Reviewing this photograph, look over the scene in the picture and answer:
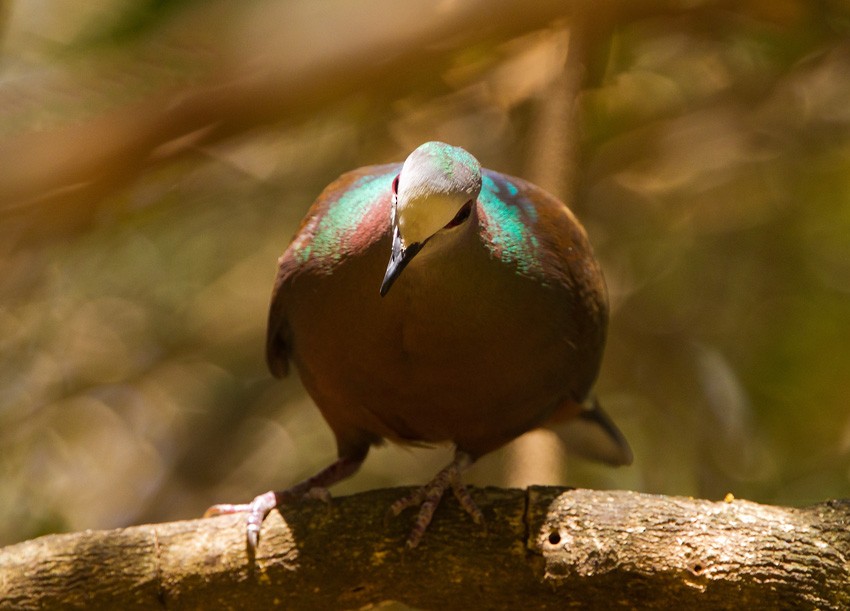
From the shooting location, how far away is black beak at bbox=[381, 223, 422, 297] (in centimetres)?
252

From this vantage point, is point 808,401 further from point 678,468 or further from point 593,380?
point 593,380

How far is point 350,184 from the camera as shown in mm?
3361

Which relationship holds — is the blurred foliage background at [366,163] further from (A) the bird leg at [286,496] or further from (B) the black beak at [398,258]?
(B) the black beak at [398,258]

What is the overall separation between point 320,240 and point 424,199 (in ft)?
2.32

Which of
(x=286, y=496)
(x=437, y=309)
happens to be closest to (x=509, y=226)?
(x=437, y=309)

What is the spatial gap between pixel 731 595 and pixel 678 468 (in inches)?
114

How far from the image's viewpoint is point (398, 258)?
100 inches

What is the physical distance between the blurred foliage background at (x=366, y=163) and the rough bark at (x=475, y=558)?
4.79 feet

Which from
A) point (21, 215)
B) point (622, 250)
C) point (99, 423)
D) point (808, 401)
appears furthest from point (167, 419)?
point (808, 401)

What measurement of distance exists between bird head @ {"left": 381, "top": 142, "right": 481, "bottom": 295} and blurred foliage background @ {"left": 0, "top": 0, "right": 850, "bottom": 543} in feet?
6.13

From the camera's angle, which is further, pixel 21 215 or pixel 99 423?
pixel 99 423

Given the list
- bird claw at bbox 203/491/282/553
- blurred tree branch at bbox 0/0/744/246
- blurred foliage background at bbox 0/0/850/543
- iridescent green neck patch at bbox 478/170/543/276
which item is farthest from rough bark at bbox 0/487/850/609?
blurred tree branch at bbox 0/0/744/246

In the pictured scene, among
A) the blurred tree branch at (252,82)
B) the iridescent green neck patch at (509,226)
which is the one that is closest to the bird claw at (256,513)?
the iridescent green neck patch at (509,226)

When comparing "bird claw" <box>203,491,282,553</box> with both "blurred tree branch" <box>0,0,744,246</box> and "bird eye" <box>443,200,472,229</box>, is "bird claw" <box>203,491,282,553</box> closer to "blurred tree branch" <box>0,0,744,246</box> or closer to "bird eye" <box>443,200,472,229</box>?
"bird eye" <box>443,200,472,229</box>
